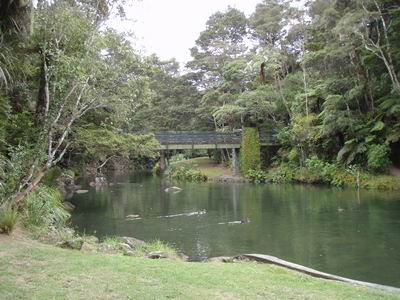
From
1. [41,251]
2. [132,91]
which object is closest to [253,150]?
[132,91]

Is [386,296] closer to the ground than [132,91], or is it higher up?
closer to the ground

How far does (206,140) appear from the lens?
3369cm

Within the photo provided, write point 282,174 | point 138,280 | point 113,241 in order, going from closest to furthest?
point 138,280, point 113,241, point 282,174

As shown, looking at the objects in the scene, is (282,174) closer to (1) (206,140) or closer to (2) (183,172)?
Result: (1) (206,140)

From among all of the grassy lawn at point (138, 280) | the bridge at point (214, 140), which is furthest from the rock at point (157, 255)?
the bridge at point (214, 140)

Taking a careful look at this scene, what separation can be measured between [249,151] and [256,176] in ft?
7.90

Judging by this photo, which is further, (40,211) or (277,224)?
(277,224)

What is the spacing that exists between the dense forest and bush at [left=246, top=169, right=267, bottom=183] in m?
1.08

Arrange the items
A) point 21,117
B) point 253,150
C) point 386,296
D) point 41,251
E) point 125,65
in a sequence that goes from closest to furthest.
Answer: point 386,296
point 41,251
point 21,117
point 125,65
point 253,150

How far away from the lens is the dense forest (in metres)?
9.38

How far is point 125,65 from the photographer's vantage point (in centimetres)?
1155

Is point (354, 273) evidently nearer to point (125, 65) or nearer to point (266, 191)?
point (125, 65)

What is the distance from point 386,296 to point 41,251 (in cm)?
495

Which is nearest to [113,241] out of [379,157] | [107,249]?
[107,249]
